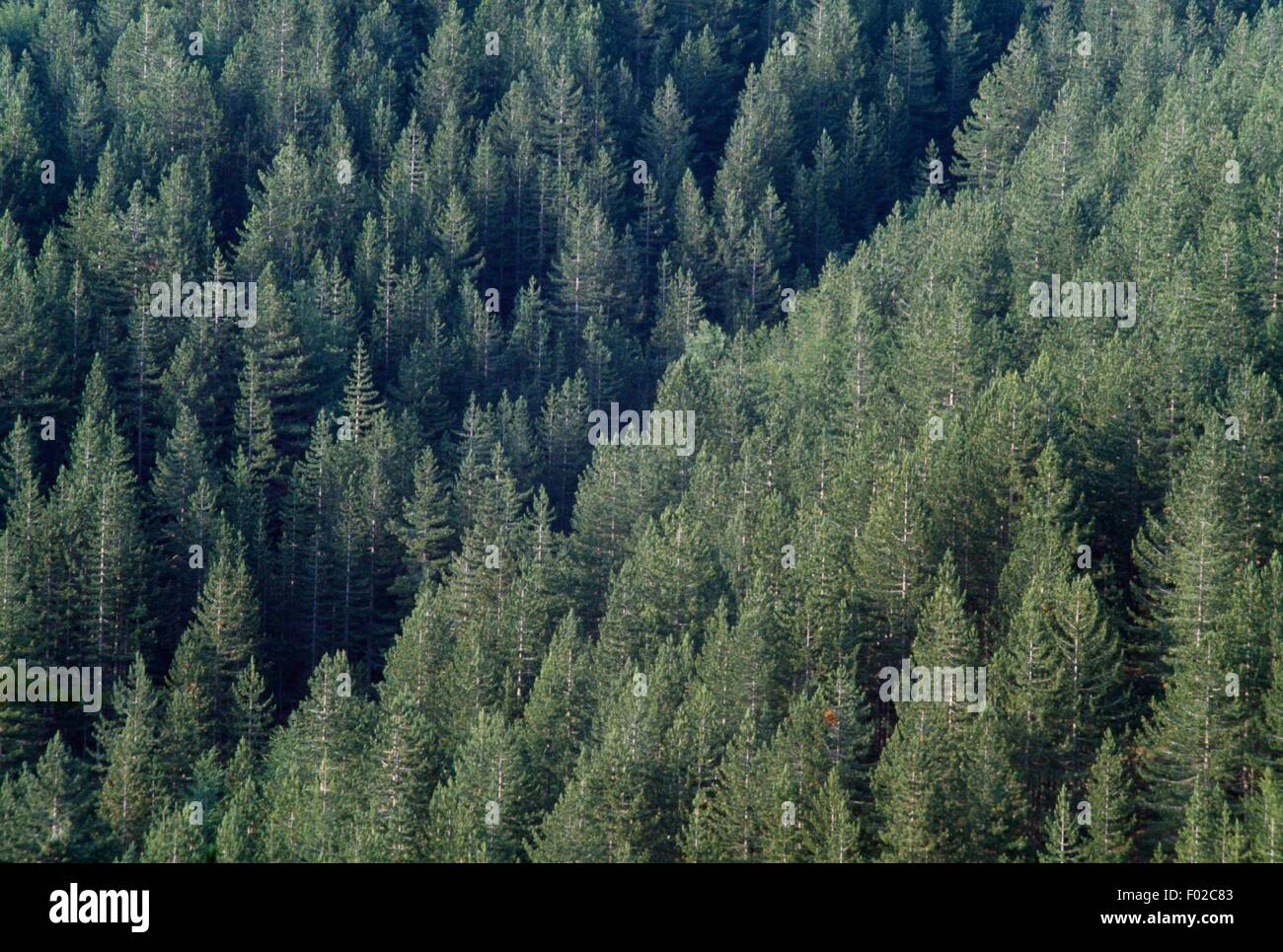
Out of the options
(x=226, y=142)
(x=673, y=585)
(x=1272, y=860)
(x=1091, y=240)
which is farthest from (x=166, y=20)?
(x=1272, y=860)

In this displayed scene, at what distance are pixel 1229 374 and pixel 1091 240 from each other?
80.4ft

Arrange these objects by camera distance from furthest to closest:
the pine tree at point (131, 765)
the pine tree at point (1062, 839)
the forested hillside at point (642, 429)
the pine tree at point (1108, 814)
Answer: the pine tree at point (131, 765)
the forested hillside at point (642, 429)
the pine tree at point (1108, 814)
the pine tree at point (1062, 839)

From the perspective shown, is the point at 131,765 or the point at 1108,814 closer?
the point at 1108,814

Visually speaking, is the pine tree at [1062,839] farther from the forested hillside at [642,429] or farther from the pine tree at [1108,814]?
the pine tree at [1108,814]

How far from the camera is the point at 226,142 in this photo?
422 feet

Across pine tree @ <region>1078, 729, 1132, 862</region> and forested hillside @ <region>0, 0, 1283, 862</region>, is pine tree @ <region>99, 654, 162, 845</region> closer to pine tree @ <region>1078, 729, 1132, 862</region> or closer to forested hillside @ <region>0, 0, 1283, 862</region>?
forested hillside @ <region>0, 0, 1283, 862</region>

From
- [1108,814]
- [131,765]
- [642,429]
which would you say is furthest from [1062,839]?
[642,429]

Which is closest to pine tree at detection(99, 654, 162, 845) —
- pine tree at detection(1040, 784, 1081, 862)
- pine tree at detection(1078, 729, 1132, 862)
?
pine tree at detection(1040, 784, 1081, 862)

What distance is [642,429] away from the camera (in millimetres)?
97250

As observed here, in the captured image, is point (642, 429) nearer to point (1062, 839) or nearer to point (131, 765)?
point (131, 765)

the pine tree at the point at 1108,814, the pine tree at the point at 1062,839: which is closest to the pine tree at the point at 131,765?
the pine tree at the point at 1062,839

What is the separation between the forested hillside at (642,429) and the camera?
6041 centimetres

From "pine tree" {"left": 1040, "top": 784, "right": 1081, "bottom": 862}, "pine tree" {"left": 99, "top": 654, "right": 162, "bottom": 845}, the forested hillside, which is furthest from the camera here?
"pine tree" {"left": 99, "top": 654, "right": 162, "bottom": 845}

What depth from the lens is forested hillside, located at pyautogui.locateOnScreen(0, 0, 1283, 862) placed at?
6041 cm
